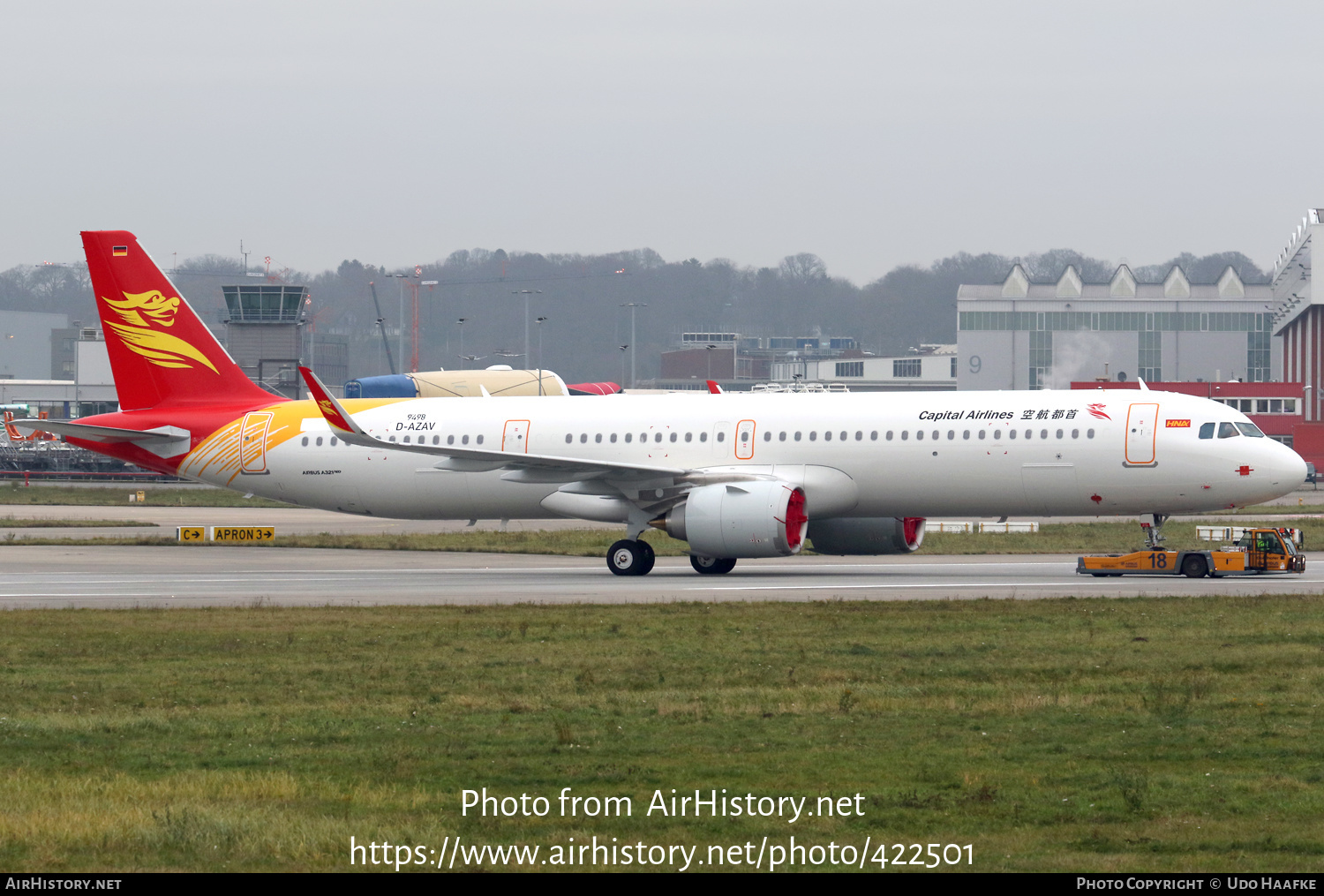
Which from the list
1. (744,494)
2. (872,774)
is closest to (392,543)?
(744,494)

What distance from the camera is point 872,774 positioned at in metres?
12.3

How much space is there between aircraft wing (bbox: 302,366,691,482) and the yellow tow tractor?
31.0 ft

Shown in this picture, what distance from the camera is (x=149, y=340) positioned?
39.0m

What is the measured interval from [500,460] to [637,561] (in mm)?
3961

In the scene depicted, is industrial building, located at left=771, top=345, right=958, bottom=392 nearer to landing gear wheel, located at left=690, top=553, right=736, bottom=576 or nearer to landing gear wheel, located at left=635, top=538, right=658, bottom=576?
landing gear wheel, located at left=690, top=553, right=736, bottom=576

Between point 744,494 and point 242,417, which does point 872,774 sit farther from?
point 242,417

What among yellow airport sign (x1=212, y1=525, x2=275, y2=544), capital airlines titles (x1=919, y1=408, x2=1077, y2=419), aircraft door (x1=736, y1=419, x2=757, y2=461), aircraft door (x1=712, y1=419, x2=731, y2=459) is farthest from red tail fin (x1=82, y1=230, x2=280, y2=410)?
capital airlines titles (x1=919, y1=408, x2=1077, y2=419)

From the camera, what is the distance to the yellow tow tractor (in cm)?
3139

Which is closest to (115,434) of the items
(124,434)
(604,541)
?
(124,434)

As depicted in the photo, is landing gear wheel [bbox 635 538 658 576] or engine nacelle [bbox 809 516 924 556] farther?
engine nacelle [bbox 809 516 924 556]

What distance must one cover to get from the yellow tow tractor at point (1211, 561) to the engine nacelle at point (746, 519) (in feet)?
20.4

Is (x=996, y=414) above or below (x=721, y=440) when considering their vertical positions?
above

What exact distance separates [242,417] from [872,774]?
95.3ft

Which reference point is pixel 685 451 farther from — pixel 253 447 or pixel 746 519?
pixel 253 447
